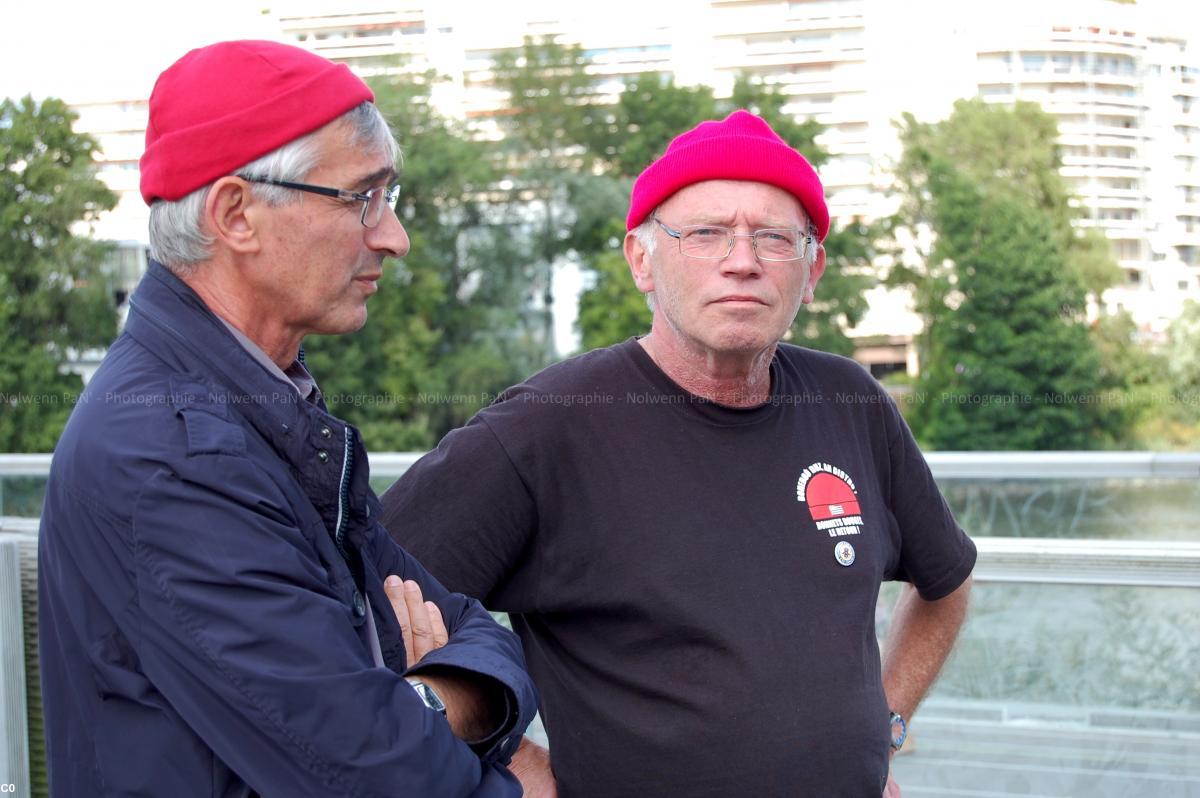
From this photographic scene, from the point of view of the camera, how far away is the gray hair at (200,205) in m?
1.30

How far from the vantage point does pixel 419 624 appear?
4.68ft

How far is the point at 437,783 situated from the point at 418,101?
132 ft

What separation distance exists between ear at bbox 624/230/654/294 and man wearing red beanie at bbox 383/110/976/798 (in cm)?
5

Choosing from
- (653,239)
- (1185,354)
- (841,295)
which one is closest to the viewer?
(653,239)

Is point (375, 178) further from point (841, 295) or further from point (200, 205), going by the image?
point (841, 295)

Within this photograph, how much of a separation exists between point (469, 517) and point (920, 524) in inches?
32.7

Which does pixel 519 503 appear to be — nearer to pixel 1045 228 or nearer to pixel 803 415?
pixel 803 415

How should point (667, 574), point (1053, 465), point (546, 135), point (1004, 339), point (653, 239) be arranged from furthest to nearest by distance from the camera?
1. point (546, 135)
2. point (1004, 339)
3. point (1053, 465)
4. point (653, 239)
5. point (667, 574)

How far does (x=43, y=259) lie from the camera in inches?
1362

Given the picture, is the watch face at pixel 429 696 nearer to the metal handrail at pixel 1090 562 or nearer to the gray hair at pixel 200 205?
the gray hair at pixel 200 205

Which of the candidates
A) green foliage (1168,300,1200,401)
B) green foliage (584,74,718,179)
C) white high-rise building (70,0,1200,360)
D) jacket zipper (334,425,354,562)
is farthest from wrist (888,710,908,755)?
white high-rise building (70,0,1200,360)

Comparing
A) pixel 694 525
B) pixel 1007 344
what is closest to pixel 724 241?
pixel 694 525

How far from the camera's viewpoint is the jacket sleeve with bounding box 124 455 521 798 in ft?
3.52

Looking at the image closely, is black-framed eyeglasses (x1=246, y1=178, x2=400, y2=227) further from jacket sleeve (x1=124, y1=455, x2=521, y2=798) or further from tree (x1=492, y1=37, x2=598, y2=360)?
tree (x1=492, y1=37, x2=598, y2=360)
